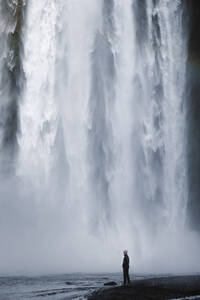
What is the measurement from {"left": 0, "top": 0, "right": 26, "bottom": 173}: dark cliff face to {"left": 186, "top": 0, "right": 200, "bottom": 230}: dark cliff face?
1109cm

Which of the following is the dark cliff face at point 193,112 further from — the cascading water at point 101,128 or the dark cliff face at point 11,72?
the dark cliff face at point 11,72

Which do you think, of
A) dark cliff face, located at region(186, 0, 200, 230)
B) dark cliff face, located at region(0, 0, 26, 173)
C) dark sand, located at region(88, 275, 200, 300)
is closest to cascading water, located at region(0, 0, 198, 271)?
dark cliff face, located at region(0, 0, 26, 173)

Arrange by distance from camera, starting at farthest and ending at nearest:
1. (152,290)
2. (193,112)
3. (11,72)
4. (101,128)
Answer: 1. (193,112)
2. (11,72)
3. (101,128)
4. (152,290)

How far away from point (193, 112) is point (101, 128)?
7.93 metres

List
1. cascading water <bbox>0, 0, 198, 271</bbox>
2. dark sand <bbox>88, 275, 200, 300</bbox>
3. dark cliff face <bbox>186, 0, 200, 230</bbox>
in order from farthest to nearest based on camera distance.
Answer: dark cliff face <bbox>186, 0, 200, 230</bbox> < cascading water <bbox>0, 0, 198, 271</bbox> < dark sand <bbox>88, 275, 200, 300</bbox>

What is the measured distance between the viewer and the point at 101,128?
2809 cm

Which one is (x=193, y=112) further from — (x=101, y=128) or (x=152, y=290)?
(x=152, y=290)

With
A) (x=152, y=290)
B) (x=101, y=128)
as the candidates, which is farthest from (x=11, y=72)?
(x=152, y=290)

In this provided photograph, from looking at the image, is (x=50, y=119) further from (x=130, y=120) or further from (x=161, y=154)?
(x=161, y=154)

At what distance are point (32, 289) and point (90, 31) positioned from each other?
18.2 metres

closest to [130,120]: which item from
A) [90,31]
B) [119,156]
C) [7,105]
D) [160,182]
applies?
[119,156]

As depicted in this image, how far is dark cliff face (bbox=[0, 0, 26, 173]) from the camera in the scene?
97.2ft

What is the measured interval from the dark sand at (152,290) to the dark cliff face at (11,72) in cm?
1611

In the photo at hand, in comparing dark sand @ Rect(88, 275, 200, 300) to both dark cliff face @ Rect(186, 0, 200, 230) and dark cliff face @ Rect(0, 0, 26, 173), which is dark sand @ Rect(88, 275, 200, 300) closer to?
dark cliff face @ Rect(0, 0, 26, 173)
